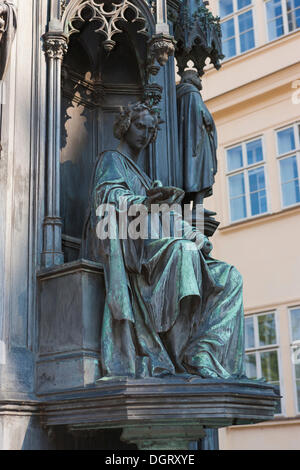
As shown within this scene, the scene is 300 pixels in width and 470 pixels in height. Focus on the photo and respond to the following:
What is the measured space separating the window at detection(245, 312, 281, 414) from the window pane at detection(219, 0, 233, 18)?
688 cm

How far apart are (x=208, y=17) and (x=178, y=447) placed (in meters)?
4.15

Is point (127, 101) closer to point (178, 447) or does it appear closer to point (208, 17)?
point (208, 17)

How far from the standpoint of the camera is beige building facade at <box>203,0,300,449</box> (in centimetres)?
1421

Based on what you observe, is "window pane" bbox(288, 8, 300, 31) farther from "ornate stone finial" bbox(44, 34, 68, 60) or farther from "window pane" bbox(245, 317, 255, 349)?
"ornate stone finial" bbox(44, 34, 68, 60)

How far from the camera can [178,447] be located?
5020mm

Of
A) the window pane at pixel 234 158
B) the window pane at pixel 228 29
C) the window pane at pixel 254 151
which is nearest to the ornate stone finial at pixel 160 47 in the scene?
the window pane at pixel 254 151

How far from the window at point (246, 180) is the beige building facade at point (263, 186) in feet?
0.07

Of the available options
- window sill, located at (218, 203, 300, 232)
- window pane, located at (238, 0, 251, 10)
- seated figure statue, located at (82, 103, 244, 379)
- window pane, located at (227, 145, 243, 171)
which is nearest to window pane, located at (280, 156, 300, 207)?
window sill, located at (218, 203, 300, 232)

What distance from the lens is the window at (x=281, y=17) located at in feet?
51.8

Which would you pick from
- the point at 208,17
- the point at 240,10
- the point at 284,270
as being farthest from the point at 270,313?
the point at 208,17

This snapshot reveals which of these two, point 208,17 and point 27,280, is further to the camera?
point 208,17

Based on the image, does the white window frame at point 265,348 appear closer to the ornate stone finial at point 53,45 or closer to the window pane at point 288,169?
the window pane at point 288,169

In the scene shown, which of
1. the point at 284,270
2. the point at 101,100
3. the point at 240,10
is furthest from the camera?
the point at 240,10

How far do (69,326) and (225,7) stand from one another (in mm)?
13702
